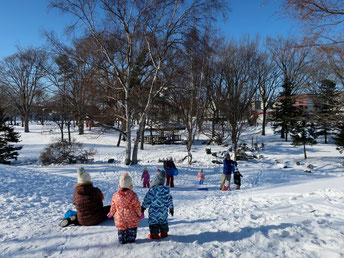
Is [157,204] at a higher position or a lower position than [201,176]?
higher

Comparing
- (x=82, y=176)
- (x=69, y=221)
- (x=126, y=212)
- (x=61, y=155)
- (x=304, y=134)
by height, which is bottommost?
(x=69, y=221)

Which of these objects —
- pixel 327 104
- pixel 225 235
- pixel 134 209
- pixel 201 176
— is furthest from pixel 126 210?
pixel 327 104

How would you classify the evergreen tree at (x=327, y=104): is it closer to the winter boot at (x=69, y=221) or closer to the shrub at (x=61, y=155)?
the winter boot at (x=69, y=221)

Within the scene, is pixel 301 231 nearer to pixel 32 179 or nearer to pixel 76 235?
pixel 76 235

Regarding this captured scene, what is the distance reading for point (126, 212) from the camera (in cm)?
330

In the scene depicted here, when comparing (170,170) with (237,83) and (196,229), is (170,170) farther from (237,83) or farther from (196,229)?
(237,83)

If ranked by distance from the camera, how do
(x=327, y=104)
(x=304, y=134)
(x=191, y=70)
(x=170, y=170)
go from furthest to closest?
(x=304, y=134) → (x=191, y=70) → (x=170, y=170) → (x=327, y=104)

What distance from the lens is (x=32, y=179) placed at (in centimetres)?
751

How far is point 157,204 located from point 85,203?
4.76 feet

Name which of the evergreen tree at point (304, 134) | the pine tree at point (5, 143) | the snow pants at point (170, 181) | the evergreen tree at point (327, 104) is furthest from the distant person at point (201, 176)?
the pine tree at point (5, 143)

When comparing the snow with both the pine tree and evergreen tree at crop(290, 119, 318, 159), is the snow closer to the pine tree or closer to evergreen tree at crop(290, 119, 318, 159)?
the pine tree

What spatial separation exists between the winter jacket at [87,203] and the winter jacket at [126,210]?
850mm

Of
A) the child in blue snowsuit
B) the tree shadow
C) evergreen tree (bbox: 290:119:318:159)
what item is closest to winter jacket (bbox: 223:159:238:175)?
the tree shadow

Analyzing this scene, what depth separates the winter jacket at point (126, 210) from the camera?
3.29 meters
